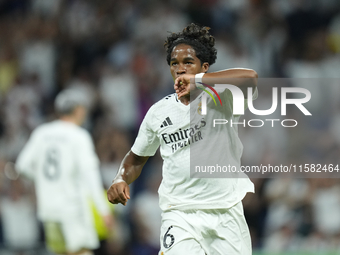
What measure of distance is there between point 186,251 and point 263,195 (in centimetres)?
411

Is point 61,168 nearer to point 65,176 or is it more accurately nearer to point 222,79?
point 65,176

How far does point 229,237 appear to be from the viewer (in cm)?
352

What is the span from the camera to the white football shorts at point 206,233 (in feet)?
11.4

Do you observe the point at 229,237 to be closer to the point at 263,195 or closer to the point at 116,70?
the point at 263,195

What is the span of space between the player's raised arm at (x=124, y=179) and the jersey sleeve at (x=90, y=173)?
7.25 feet

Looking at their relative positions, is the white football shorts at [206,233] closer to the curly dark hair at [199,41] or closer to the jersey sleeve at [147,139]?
the jersey sleeve at [147,139]

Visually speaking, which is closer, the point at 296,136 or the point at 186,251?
the point at 186,251

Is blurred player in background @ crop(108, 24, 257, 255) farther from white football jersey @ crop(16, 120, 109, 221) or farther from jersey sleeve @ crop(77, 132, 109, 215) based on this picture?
white football jersey @ crop(16, 120, 109, 221)

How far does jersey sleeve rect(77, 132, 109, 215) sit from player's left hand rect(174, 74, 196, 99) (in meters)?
3.08

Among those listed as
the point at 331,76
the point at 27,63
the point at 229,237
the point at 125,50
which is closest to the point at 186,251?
the point at 229,237

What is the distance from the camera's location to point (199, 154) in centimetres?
362

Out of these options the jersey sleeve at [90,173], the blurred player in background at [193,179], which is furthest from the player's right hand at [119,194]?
the jersey sleeve at [90,173]

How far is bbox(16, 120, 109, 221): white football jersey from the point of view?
20.8 ft

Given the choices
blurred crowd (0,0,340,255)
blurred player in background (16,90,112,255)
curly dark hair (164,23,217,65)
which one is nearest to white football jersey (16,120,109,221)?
blurred player in background (16,90,112,255)
